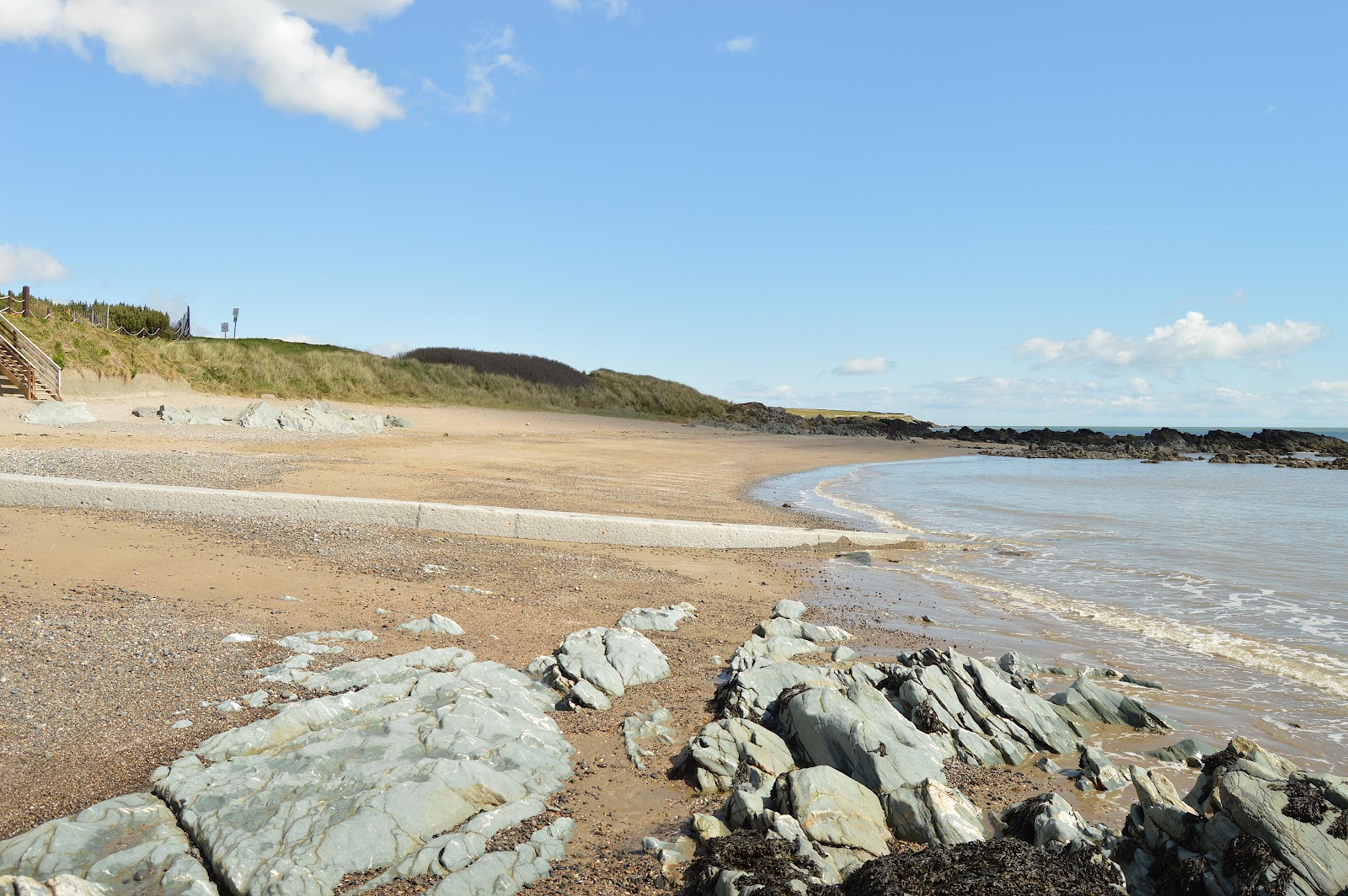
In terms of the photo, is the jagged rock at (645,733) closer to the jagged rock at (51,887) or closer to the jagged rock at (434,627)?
the jagged rock at (434,627)

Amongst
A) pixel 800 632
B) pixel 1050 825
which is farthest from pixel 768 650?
pixel 1050 825

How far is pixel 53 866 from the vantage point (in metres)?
3.15

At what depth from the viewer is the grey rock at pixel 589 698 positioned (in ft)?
16.8

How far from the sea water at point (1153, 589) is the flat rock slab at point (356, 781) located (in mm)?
4542

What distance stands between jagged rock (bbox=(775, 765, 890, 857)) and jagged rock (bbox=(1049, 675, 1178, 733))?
2374mm

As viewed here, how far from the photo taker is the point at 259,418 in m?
22.2

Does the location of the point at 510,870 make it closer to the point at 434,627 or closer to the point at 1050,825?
the point at 1050,825

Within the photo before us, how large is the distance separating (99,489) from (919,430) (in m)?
55.4

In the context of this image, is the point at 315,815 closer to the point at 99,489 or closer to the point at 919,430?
the point at 99,489

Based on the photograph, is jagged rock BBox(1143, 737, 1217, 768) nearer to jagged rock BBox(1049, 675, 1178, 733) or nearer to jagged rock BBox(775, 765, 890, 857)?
jagged rock BBox(1049, 675, 1178, 733)

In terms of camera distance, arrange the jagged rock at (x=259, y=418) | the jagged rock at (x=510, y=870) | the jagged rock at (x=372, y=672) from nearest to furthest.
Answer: the jagged rock at (x=510, y=870)
the jagged rock at (x=372, y=672)
the jagged rock at (x=259, y=418)

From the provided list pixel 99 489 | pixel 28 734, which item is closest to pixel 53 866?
pixel 28 734

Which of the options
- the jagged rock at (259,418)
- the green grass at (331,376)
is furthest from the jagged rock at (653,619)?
the green grass at (331,376)

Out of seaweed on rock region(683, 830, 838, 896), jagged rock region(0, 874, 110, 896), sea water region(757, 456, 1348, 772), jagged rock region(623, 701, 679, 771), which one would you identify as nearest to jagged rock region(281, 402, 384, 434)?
sea water region(757, 456, 1348, 772)
